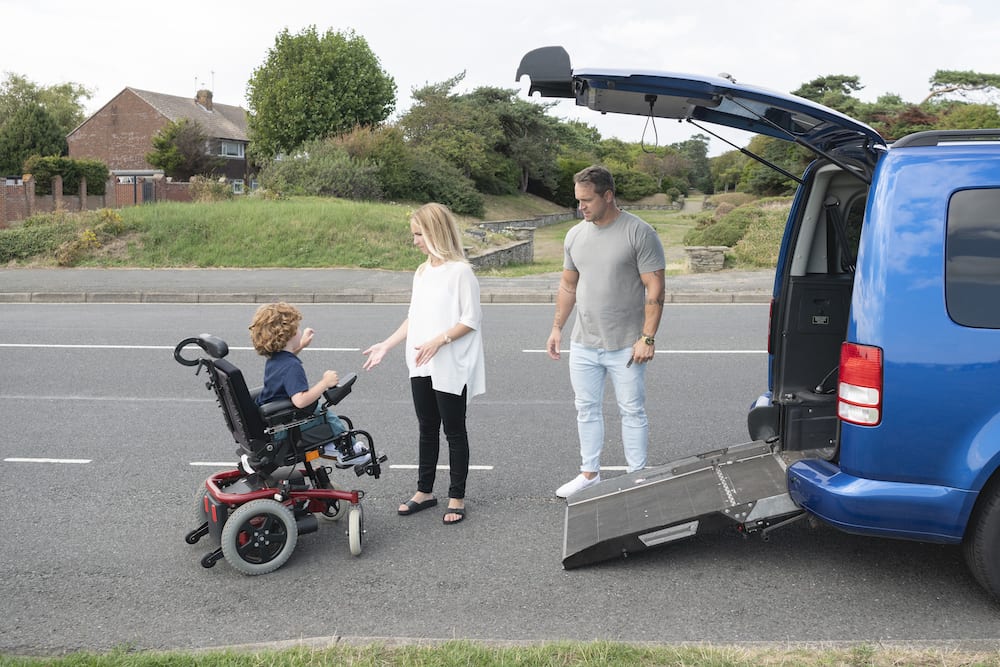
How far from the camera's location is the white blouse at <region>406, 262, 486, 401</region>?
4930 mm

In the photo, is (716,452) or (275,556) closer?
(275,556)

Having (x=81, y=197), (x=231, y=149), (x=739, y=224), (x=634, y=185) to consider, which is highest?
(x=231, y=149)

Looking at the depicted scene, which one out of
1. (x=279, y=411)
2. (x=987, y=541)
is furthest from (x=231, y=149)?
(x=987, y=541)

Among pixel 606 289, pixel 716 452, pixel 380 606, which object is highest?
pixel 606 289

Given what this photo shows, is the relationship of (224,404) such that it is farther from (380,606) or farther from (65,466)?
(65,466)

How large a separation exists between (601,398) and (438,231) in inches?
53.5

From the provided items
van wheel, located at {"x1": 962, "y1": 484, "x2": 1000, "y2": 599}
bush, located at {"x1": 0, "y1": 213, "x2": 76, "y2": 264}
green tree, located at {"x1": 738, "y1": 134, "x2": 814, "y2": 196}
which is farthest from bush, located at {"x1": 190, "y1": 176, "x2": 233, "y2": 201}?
van wheel, located at {"x1": 962, "y1": 484, "x2": 1000, "y2": 599}

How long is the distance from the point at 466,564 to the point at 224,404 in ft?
4.75

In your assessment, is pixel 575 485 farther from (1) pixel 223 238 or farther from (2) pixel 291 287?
(1) pixel 223 238

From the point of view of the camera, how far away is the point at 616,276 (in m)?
5.14

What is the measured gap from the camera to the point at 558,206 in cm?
6112

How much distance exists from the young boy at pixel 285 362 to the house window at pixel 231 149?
62.1m

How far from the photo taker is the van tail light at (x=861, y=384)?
3672 millimetres

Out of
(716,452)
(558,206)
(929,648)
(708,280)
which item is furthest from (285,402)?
(558,206)
